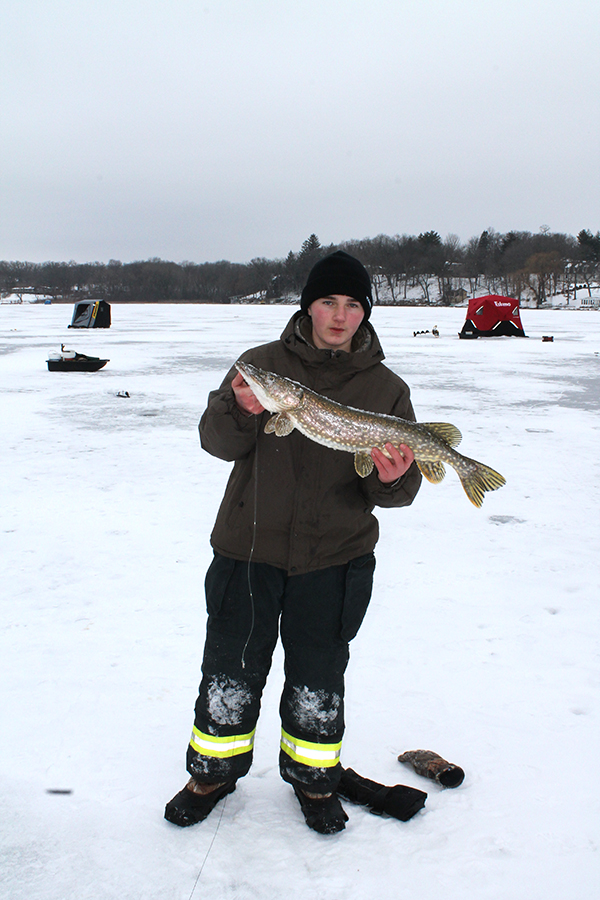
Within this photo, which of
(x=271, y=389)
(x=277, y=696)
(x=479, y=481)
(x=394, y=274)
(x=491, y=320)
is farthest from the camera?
(x=394, y=274)

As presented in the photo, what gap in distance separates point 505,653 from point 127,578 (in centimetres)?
255

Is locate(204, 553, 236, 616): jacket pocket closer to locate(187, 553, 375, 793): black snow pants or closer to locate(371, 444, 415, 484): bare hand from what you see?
locate(187, 553, 375, 793): black snow pants

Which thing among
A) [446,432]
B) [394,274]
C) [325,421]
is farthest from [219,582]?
[394,274]

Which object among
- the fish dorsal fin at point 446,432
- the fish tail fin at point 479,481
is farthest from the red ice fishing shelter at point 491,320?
the fish dorsal fin at point 446,432

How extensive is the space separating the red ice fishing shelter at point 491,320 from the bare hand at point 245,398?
2581cm

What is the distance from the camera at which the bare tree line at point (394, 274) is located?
9219 cm

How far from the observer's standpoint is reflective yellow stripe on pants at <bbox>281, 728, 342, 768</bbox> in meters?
2.47

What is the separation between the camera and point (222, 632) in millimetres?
2482

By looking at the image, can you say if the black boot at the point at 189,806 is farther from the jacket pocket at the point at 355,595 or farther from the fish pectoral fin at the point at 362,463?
the fish pectoral fin at the point at 362,463

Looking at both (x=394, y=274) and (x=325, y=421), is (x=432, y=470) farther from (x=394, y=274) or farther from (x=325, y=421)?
(x=394, y=274)

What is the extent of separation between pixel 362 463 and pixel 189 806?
1.50 metres

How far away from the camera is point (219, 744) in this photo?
2.49 metres

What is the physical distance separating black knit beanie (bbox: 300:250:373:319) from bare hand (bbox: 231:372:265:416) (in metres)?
0.45

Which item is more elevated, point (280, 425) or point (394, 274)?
point (394, 274)
